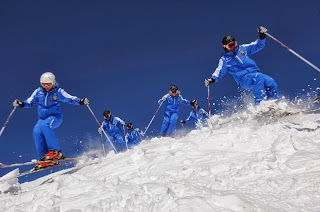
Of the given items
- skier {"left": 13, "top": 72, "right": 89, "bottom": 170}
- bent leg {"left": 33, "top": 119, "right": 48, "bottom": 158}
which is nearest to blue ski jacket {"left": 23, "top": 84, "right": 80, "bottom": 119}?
skier {"left": 13, "top": 72, "right": 89, "bottom": 170}

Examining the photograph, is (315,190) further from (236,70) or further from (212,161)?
(236,70)

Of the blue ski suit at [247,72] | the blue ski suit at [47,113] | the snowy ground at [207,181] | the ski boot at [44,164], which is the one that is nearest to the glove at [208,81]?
the blue ski suit at [247,72]

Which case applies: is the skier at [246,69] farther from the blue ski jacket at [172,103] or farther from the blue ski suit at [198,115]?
the blue ski suit at [198,115]

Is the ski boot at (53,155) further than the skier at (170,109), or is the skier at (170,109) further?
the skier at (170,109)

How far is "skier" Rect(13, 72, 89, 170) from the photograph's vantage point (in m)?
9.66

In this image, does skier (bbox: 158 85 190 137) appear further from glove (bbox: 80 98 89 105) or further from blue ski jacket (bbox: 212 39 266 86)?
glove (bbox: 80 98 89 105)

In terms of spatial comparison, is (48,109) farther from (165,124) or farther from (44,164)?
(165,124)

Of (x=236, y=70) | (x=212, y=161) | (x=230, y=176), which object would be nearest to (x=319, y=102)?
(x=236, y=70)

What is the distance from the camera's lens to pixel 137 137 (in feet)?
68.5

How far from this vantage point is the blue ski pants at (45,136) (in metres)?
9.66

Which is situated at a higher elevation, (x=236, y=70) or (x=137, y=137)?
(x=137, y=137)

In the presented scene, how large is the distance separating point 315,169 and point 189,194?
1699 mm

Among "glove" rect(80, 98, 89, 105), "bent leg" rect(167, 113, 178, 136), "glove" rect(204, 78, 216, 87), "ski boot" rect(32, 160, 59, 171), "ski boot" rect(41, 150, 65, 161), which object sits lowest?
"ski boot" rect(32, 160, 59, 171)

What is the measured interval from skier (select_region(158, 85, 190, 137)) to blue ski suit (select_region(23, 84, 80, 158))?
7012mm
